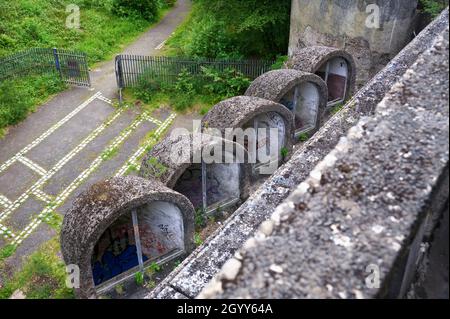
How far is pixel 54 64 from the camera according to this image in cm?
1812

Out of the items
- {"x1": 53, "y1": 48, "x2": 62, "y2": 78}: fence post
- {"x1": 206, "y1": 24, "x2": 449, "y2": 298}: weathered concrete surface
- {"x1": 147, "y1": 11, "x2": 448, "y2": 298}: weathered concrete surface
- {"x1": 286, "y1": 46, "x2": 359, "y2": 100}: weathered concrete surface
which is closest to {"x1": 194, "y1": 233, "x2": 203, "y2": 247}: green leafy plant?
{"x1": 147, "y1": 11, "x2": 448, "y2": 298}: weathered concrete surface

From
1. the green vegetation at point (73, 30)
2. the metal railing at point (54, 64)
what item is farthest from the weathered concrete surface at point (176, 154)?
→ the green vegetation at point (73, 30)

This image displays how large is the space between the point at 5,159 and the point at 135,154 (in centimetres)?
382

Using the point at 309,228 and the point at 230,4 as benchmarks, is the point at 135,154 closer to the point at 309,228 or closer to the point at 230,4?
the point at 230,4

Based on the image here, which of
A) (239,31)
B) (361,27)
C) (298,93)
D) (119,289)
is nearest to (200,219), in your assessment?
(119,289)

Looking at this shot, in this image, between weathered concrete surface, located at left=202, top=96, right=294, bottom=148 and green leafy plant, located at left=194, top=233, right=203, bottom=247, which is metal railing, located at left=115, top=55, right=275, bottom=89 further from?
green leafy plant, located at left=194, top=233, right=203, bottom=247

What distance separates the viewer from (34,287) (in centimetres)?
961

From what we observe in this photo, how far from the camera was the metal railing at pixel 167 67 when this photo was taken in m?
17.4

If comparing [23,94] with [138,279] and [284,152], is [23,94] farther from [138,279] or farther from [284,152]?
[138,279]

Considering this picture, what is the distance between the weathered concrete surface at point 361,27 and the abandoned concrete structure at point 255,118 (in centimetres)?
540

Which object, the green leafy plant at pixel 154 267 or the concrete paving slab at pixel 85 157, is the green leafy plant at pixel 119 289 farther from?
the concrete paving slab at pixel 85 157

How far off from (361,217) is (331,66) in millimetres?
11182
